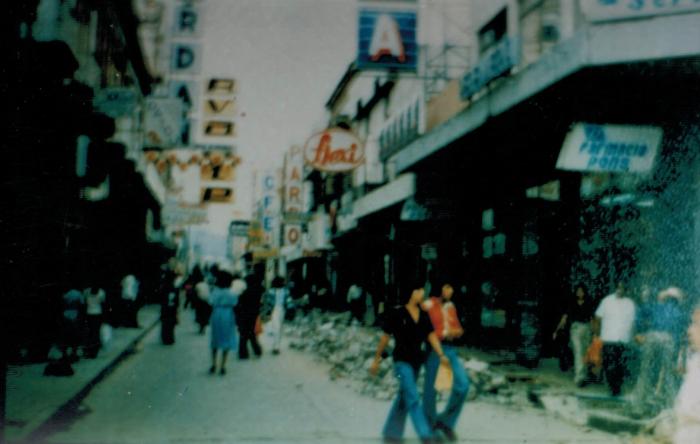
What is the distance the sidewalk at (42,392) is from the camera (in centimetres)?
816

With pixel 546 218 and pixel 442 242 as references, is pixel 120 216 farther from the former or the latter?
pixel 546 218

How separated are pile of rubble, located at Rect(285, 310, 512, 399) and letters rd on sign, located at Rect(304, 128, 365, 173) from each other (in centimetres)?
375

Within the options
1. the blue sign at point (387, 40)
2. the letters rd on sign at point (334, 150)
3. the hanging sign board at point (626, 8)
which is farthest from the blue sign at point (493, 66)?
the letters rd on sign at point (334, 150)

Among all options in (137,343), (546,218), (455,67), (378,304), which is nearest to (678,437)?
(546,218)

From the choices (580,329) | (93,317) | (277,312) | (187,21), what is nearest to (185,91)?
(187,21)

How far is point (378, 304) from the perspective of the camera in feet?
94.2

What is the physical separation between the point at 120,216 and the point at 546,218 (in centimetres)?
1680

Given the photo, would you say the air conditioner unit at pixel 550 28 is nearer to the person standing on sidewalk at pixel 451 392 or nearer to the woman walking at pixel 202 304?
the person standing on sidewalk at pixel 451 392

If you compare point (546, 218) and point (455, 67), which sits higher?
point (455, 67)

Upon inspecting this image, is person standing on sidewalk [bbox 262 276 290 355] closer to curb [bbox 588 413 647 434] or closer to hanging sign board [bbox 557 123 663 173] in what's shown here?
hanging sign board [bbox 557 123 663 173]

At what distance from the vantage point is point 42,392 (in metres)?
10.3

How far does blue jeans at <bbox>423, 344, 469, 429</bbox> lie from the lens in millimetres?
7660

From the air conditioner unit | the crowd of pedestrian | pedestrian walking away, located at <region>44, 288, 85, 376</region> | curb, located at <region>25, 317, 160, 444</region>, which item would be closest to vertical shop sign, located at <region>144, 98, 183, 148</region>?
the crowd of pedestrian

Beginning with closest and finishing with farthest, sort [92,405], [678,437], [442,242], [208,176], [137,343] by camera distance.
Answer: [678,437] < [92,405] < [208,176] < [137,343] < [442,242]
